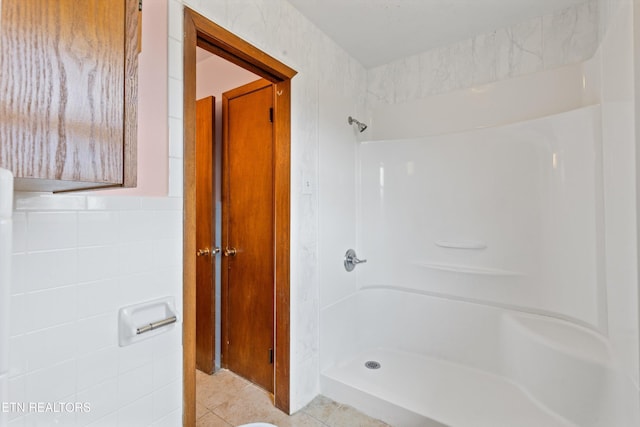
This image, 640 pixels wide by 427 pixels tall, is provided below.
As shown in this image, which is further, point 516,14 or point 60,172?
point 516,14

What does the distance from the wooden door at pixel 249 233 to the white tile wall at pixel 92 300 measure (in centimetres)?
88

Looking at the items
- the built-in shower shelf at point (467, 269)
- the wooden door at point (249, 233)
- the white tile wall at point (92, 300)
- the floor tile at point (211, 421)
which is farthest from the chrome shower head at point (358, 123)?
the floor tile at point (211, 421)

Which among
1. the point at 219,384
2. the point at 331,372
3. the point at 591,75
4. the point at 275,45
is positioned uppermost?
the point at 275,45

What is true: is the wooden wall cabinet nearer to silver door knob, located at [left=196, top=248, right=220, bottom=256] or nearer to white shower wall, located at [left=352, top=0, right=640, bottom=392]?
white shower wall, located at [left=352, top=0, right=640, bottom=392]

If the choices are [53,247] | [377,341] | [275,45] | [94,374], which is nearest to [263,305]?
[377,341]

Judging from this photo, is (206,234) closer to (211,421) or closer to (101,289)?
(211,421)

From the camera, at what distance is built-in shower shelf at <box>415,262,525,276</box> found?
190cm

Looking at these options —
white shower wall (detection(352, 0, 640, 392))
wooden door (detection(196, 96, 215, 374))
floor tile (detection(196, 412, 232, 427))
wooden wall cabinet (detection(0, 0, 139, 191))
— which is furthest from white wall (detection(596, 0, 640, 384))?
wooden door (detection(196, 96, 215, 374))

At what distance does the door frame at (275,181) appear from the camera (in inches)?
46.6

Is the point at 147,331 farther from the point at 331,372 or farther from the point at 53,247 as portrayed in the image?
the point at 331,372

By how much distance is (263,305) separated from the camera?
2.03m

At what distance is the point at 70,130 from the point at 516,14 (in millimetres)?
2388

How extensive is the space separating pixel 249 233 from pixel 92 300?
121 cm

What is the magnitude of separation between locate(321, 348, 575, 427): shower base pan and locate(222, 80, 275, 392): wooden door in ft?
1.81
